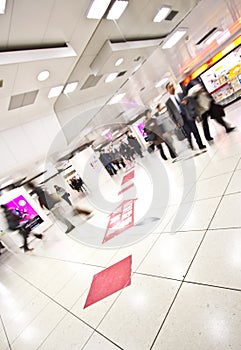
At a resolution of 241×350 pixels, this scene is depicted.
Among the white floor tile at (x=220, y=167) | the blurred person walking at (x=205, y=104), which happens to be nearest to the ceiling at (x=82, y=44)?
the blurred person walking at (x=205, y=104)

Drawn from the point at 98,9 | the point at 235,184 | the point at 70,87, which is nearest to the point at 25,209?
the point at 70,87

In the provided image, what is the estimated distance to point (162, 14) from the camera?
4.75m

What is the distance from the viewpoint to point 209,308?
43.4 inches

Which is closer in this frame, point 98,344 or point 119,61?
point 98,344

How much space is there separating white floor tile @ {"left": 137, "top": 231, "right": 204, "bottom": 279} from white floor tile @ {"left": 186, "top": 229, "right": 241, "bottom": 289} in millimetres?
85

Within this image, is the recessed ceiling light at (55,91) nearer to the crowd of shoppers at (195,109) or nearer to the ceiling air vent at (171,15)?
the crowd of shoppers at (195,109)

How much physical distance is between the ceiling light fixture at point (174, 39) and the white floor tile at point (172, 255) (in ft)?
18.9

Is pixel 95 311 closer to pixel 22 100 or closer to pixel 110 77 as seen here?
pixel 22 100

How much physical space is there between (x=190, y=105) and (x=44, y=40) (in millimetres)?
3060

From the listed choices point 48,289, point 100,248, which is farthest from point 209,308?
point 48,289

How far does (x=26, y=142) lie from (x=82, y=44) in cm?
310

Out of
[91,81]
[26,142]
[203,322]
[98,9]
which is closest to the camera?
[203,322]

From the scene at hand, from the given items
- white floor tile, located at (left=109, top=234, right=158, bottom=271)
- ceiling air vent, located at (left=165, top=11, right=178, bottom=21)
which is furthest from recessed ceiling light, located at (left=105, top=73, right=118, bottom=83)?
white floor tile, located at (left=109, top=234, right=158, bottom=271)

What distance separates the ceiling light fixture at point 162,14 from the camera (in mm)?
4566
